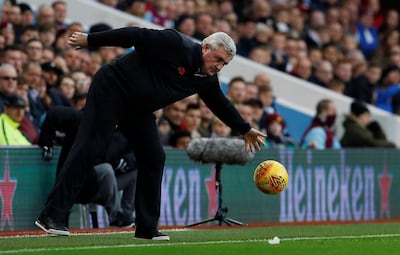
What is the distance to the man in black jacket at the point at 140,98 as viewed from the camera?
11422mm

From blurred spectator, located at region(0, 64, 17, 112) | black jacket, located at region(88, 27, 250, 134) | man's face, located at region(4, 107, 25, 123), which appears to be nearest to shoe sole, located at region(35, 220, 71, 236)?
black jacket, located at region(88, 27, 250, 134)

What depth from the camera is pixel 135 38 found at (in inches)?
446

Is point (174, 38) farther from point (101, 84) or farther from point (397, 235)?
point (397, 235)

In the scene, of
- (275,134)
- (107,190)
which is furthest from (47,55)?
(275,134)

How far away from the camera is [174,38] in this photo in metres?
11.5

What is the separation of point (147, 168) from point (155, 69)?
990 millimetres

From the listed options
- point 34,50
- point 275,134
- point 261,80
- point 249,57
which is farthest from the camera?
point 249,57

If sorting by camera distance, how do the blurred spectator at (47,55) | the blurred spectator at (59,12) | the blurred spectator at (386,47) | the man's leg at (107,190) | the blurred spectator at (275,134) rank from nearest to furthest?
the man's leg at (107,190)
the blurred spectator at (47,55)
the blurred spectator at (275,134)
the blurred spectator at (59,12)
the blurred spectator at (386,47)

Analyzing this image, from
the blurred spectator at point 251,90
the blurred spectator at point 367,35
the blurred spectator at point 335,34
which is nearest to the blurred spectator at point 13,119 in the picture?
the blurred spectator at point 251,90

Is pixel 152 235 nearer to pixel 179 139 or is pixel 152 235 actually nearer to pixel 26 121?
pixel 26 121

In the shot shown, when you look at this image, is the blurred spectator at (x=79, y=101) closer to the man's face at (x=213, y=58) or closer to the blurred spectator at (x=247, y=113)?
the blurred spectator at (x=247, y=113)

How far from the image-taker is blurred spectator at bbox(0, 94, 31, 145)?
15141 mm

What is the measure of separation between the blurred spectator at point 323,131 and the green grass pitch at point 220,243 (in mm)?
5477

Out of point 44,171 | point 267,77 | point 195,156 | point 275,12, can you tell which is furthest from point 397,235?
point 275,12
